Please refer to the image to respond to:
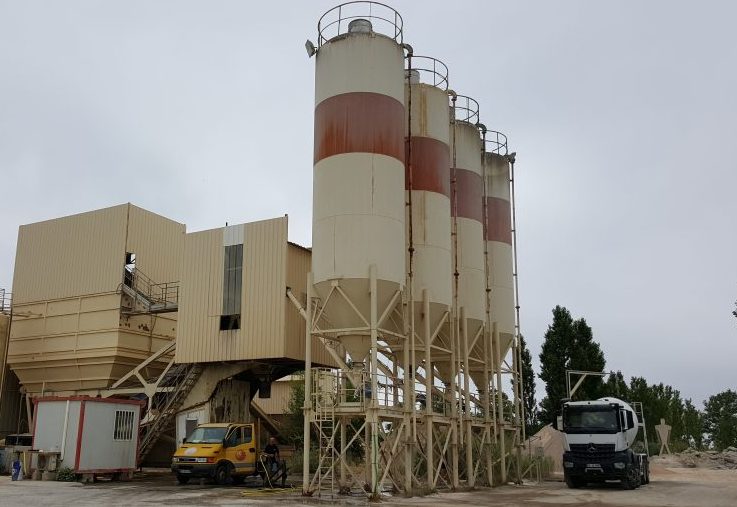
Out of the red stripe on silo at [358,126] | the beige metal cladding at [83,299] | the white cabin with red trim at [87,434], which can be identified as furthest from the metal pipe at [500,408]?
the beige metal cladding at [83,299]

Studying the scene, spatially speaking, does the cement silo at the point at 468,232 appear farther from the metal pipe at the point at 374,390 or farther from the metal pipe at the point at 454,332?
the metal pipe at the point at 374,390

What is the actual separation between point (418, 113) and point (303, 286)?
8.71 m

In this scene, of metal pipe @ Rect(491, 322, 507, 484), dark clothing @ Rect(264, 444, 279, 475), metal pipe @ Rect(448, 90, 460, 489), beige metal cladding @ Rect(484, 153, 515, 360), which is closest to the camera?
dark clothing @ Rect(264, 444, 279, 475)

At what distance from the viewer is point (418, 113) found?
2661 cm

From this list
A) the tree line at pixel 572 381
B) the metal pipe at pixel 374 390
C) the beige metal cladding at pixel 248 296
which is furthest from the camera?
the tree line at pixel 572 381

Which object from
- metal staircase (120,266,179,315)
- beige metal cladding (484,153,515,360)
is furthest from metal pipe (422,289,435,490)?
metal staircase (120,266,179,315)

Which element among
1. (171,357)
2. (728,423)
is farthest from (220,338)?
(728,423)

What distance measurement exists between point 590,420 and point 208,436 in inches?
541

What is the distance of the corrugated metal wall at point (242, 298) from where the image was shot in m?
29.3

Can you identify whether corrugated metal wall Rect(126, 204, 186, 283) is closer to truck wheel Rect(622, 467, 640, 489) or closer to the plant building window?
the plant building window

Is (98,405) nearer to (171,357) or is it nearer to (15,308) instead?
(171,357)

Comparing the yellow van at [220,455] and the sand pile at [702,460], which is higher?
the yellow van at [220,455]

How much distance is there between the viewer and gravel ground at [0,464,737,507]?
18.7 metres

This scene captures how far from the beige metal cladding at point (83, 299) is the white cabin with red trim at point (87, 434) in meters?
6.45
